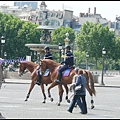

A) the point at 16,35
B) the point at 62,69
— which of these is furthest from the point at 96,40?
the point at 62,69

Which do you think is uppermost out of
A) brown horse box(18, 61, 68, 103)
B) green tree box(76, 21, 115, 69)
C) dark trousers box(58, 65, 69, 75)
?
dark trousers box(58, 65, 69, 75)

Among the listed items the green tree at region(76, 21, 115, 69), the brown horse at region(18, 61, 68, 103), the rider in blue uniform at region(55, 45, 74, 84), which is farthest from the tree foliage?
the rider in blue uniform at region(55, 45, 74, 84)

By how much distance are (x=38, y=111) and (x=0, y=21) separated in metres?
95.2

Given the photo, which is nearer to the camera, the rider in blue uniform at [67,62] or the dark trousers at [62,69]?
the rider in blue uniform at [67,62]

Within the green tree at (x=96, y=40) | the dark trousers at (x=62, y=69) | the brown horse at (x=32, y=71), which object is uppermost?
the dark trousers at (x=62, y=69)

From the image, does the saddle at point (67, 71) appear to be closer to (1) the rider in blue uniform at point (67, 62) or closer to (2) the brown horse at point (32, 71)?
(1) the rider in blue uniform at point (67, 62)

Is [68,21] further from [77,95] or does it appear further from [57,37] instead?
[77,95]

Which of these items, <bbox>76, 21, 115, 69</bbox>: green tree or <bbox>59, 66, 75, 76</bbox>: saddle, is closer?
<bbox>59, 66, 75, 76</bbox>: saddle

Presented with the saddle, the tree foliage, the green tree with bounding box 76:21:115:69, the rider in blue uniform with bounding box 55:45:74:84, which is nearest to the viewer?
the rider in blue uniform with bounding box 55:45:74:84

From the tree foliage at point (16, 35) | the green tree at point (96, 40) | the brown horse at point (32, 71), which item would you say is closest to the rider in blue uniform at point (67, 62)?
the brown horse at point (32, 71)

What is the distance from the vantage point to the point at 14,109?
22.2m

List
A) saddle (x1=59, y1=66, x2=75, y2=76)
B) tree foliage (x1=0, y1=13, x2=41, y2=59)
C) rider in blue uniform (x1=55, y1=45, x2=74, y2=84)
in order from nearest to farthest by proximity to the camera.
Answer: rider in blue uniform (x1=55, y1=45, x2=74, y2=84) < saddle (x1=59, y1=66, x2=75, y2=76) < tree foliage (x1=0, y1=13, x2=41, y2=59)

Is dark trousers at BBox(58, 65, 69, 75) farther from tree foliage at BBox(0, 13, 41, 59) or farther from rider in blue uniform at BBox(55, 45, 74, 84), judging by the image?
tree foliage at BBox(0, 13, 41, 59)

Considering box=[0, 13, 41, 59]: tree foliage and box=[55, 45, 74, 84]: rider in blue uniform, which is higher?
box=[55, 45, 74, 84]: rider in blue uniform
